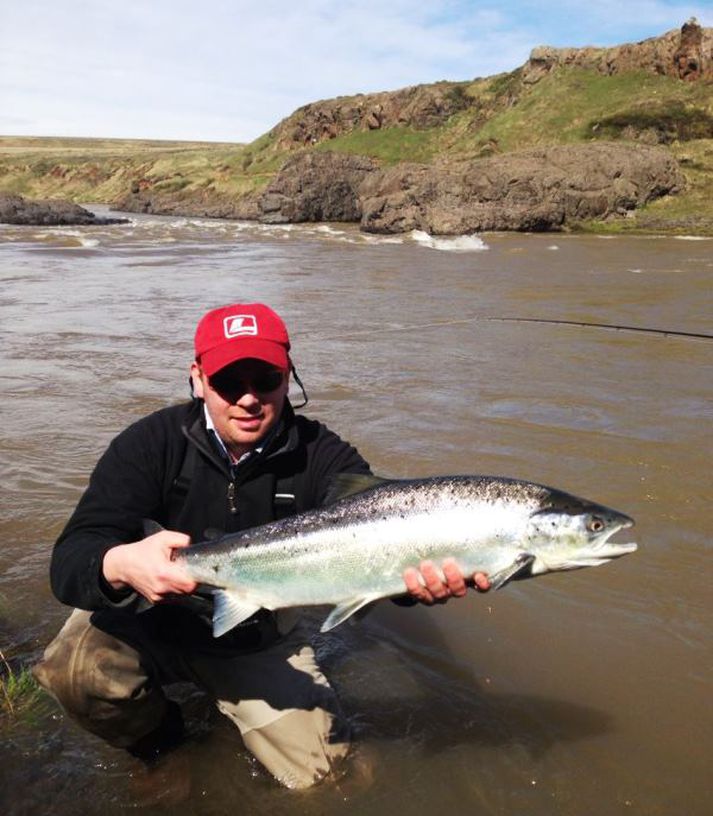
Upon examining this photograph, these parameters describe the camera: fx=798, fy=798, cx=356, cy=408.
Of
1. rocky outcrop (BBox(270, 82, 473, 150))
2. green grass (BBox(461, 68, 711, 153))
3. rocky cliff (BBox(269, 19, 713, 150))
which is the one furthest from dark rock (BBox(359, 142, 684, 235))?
rocky outcrop (BBox(270, 82, 473, 150))

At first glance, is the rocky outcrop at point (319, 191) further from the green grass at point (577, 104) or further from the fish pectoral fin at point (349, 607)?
the fish pectoral fin at point (349, 607)

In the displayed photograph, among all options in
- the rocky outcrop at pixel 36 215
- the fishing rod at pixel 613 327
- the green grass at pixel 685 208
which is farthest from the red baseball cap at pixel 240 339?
the rocky outcrop at pixel 36 215

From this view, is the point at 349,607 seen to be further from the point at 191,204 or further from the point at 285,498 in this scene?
the point at 191,204

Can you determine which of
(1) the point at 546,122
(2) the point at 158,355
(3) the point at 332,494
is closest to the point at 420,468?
(3) the point at 332,494

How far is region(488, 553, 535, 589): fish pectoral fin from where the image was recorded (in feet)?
9.55

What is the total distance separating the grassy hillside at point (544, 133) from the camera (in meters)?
41.8

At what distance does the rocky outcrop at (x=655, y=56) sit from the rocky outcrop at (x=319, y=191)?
61.2ft

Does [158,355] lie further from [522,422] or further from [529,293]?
[529,293]

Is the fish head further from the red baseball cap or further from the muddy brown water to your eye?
the red baseball cap

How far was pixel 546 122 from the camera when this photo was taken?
53.4 m

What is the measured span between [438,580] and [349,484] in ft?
1.74

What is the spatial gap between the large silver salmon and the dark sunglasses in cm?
56

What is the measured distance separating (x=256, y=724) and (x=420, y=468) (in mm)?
3529

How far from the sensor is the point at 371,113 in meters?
73.9
